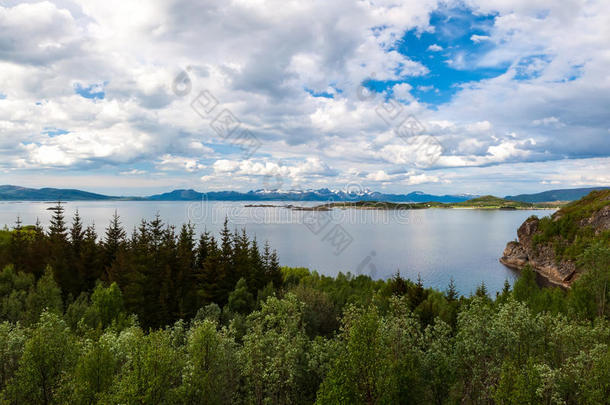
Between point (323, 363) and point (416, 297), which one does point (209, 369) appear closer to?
point (323, 363)

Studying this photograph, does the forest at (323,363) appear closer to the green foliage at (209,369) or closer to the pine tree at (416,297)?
the green foliage at (209,369)

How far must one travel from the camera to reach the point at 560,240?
106 metres

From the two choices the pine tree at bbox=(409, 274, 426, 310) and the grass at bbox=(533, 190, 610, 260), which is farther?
the grass at bbox=(533, 190, 610, 260)

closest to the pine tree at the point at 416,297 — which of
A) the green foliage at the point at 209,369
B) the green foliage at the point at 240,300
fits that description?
the green foliage at the point at 240,300

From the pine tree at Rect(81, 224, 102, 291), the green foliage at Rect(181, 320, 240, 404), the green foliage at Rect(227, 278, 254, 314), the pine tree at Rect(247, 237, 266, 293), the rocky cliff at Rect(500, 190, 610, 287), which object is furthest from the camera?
the rocky cliff at Rect(500, 190, 610, 287)

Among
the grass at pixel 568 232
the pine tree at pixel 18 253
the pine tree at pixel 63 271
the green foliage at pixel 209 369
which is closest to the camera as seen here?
the green foliage at pixel 209 369

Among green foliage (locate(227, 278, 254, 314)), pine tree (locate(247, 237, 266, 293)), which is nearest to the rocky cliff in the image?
pine tree (locate(247, 237, 266, 293))

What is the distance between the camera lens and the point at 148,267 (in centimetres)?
4938

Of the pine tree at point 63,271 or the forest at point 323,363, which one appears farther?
the pine tree at point 63,271

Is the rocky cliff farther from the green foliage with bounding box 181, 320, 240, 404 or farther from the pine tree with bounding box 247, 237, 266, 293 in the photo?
the green foliage with bounding box 181, 320, 240, 404

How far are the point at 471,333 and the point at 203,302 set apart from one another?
36366 mm

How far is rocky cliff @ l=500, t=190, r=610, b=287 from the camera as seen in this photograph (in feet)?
309

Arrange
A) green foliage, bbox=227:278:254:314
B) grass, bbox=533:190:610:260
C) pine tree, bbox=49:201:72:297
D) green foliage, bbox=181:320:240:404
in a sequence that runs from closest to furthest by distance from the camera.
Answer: green foliage, bbox=181:320:240:404
green foliage, bbox=227:278:254:314
pine tree, bbox=49:201:72:297
grass, bbox=533:190:610:260

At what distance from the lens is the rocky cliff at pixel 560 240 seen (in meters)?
94.2
